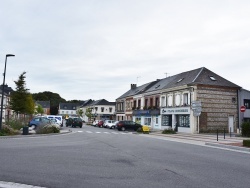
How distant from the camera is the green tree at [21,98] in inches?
1839

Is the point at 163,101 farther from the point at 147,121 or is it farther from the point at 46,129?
the point at 46,129

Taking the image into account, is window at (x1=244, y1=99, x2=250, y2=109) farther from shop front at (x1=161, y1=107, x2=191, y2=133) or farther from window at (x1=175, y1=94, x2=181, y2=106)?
window at (x1=175, y1=94, x2=181, y2=106)

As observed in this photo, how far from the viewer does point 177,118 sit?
3916cm

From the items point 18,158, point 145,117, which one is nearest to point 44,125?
point 18,158

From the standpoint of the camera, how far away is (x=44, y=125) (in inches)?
1050

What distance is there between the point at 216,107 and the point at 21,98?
98.5 feet

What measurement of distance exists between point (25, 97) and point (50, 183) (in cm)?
4316

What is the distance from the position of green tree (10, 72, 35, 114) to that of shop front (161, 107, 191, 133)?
22.0 metres

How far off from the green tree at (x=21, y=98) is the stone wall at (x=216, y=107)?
2777 cm

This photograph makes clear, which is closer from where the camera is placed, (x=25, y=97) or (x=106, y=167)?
(x=106, y=167)

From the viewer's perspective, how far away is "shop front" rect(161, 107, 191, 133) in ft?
119

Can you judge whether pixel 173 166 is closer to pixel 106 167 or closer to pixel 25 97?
pixel 106 167

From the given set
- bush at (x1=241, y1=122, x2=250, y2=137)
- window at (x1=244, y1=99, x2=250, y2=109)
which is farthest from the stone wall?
bush at (x1=241, y1=122, x2=250, y2=137)

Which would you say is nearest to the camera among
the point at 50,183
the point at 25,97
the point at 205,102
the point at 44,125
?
the point at 50,183
